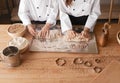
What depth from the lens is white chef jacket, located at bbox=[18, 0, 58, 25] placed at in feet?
4.48

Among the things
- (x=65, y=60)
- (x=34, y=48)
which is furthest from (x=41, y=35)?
(x=65, y=60)

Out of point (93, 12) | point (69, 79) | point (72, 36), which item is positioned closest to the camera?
point (69, 79)

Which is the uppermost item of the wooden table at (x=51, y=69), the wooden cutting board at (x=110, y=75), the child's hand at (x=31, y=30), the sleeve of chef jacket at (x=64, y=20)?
the sleeve of chef jacket at (x=64, y=20)

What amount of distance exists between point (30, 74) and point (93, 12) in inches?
23.4

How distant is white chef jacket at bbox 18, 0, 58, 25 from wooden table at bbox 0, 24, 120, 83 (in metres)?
0.30

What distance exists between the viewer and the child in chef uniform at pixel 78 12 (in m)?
1.25

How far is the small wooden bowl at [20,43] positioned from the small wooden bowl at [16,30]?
46 millimetres

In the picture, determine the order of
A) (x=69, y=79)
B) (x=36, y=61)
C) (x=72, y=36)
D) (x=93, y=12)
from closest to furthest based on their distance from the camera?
(x=69, y=79), (x=36, y=61), (x=72, y=36), (x=93, y=12)

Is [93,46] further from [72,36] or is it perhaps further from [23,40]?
[23,40]

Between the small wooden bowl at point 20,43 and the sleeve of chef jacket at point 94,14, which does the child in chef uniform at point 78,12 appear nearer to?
the sleeve of chef jacket at point 94,14

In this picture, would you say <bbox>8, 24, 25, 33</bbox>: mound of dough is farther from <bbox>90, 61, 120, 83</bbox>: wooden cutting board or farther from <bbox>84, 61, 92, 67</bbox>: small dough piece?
<bbox>90, 61, 120, 83</bbox>: wooden cutting board

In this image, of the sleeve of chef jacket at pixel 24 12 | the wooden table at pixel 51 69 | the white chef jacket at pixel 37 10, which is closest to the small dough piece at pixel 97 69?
the wooden table at pixel 51 69

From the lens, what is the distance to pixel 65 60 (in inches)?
42.4

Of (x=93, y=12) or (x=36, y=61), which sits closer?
(x=36, y=61)
